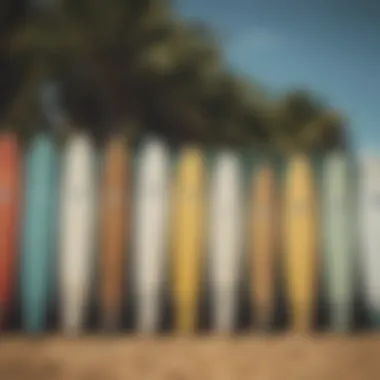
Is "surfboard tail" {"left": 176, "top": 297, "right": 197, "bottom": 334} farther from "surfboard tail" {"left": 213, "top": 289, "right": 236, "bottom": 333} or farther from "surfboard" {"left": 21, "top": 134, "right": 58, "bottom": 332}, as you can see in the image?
"surfboard" {"left": 21, "top": 134, "right": 58, "bottom": 332}

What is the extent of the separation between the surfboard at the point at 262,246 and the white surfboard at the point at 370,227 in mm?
128

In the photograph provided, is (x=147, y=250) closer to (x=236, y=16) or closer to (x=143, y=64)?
(x=143, y=64)

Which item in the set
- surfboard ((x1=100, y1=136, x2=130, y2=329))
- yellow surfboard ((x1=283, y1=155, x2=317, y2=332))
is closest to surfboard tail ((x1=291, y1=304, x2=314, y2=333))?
yellow surfboard ((x1=283, y1=155, x2=317, y2=332))

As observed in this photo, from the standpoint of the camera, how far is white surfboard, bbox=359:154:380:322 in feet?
3.67

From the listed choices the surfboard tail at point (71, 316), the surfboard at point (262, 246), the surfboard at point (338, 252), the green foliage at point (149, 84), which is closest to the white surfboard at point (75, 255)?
the surfboard tail at point (71, 316)

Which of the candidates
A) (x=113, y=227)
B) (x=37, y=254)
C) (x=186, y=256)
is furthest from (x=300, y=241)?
(x=37, y=254)

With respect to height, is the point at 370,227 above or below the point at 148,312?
above

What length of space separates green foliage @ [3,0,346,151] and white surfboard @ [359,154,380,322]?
7cm

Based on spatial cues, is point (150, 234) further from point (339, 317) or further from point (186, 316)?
point (339, 317)

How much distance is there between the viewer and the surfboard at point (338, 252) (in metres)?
1.11

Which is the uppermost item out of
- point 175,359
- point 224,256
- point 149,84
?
point 149,84

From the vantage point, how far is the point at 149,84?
1138mm

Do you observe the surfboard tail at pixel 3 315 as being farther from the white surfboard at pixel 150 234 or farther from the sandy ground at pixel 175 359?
the white surfboard at pixel 150 234

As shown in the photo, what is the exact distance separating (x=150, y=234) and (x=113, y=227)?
0.17 ft
